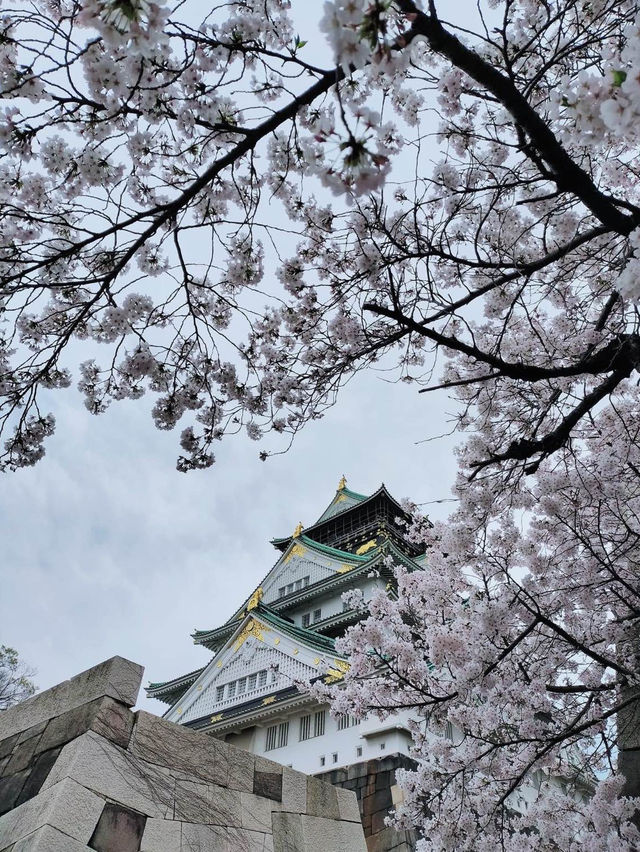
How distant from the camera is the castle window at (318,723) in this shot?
1547 centimetres

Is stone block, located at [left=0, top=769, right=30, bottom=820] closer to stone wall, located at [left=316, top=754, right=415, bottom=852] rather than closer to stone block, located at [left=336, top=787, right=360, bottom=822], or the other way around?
stone block, located at [left=336, top=787, right=360, bottom=822]

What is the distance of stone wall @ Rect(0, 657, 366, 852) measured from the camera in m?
3.06

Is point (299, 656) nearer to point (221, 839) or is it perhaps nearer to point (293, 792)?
point (293, 792)

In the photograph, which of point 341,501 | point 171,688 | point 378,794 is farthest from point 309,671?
point 341,501

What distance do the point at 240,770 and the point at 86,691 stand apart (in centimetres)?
121

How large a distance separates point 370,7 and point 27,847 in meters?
3.75

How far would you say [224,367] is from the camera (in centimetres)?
583

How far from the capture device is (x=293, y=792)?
4.27 metres

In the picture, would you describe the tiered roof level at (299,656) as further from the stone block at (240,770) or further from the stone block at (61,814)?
the stone block at (61,814)

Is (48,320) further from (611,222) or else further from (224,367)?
(611,222)

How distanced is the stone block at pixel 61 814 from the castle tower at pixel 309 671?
344 inches

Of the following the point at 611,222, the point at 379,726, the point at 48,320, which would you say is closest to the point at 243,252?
the point at 48,320

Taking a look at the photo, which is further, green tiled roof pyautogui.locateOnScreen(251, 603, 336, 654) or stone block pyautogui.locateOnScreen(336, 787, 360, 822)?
green tiled roof pyautogui.locateOnScreen(251, 603, 336, 654)

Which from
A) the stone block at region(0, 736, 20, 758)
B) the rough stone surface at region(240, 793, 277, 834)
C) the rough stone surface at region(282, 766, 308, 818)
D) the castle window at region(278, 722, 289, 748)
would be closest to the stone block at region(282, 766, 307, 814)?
the rough stone surface at region(282, 766, 308, 818)
